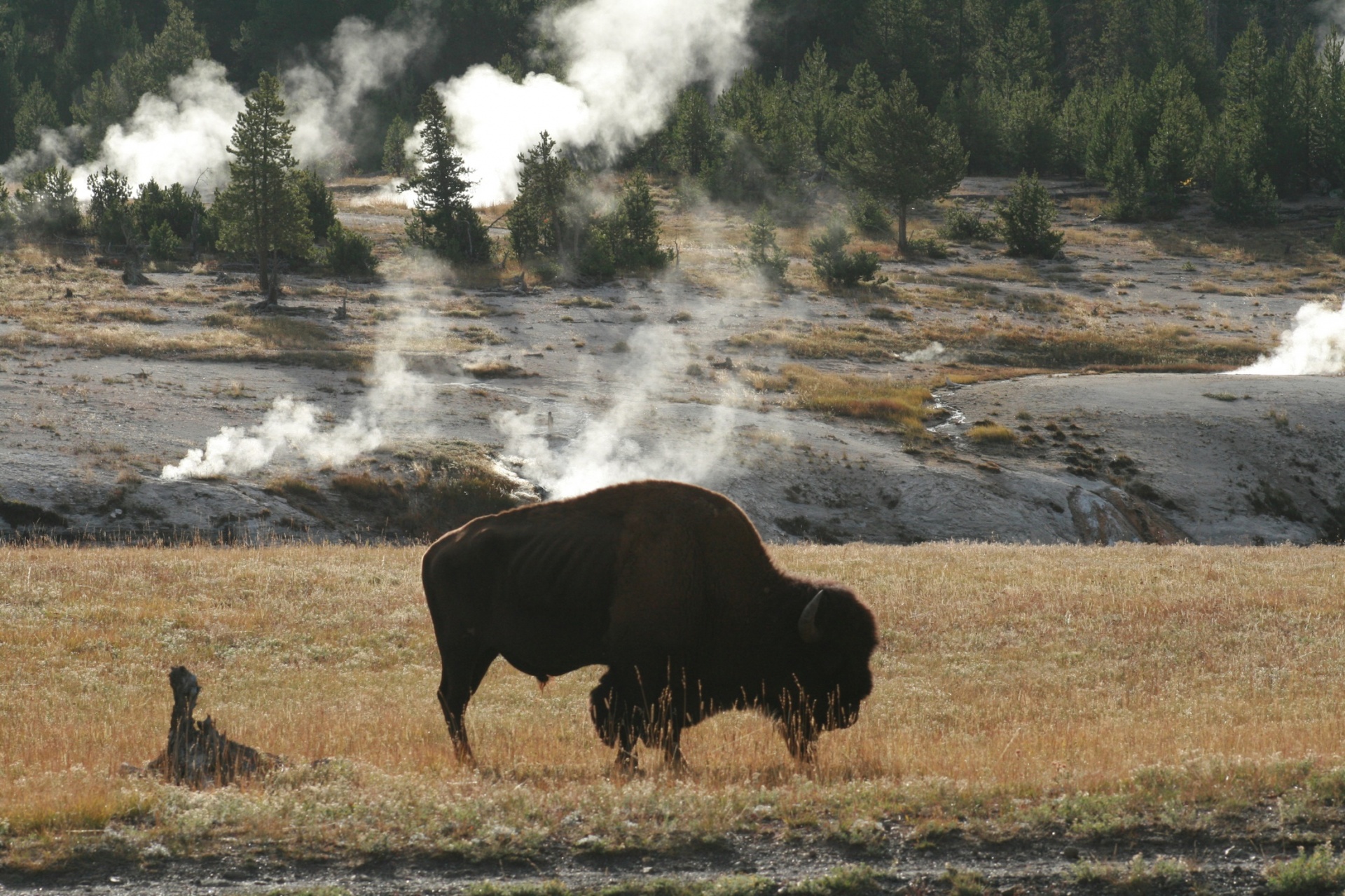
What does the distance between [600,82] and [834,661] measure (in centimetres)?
9068

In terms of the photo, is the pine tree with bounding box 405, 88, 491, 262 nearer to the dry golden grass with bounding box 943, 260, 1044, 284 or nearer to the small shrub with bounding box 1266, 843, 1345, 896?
the dry golden grass with bounding box 943, 260, 1044, 284

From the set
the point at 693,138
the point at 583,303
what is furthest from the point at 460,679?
the point at 693,138

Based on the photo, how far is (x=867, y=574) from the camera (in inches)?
727

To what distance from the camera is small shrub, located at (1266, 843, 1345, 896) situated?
5.59m

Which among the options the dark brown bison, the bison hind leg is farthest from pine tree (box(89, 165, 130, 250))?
the bison hind leg

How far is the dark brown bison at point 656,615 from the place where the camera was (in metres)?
7.76

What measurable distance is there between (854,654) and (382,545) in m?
16.9

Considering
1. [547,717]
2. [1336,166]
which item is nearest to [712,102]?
[1336,166]

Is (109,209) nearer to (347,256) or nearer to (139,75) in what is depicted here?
(347,256)

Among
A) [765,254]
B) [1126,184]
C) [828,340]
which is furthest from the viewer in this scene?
[1126,184]

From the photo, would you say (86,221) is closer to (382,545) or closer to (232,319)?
(232,319)

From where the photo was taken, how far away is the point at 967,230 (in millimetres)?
73312

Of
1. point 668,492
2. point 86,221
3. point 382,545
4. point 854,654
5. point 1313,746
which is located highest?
point 86,221

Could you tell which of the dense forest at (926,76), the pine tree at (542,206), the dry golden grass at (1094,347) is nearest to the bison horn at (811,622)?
the dry golden grass at (1094,347)
